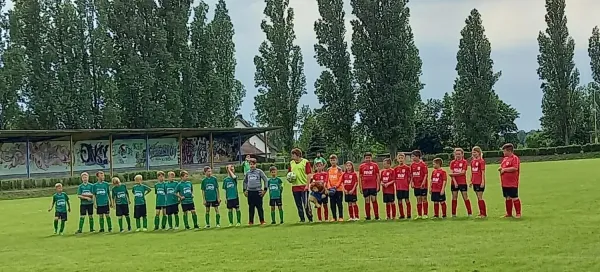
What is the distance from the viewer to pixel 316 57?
6281 cm

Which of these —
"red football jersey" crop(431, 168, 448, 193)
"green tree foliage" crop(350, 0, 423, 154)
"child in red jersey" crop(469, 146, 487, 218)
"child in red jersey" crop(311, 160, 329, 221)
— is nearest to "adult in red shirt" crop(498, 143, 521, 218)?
"child in red jersey" crop(469, 146, 487, 218)

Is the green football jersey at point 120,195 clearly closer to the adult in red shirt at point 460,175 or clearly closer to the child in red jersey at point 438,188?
the child in red jersey at point 438,188

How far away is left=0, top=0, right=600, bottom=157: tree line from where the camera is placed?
5512 centimetres

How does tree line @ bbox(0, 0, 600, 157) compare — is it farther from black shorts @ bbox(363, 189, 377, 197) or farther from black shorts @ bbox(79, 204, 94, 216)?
black shorts @ bbox(363, 189, 377, 197)

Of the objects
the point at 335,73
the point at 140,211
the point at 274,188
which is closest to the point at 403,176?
the point at 274,188

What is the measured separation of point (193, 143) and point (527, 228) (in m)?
50.2

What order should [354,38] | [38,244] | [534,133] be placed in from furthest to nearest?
[534,133], [354,38], [38,244]

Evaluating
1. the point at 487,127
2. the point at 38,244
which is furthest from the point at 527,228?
the point at 487,127

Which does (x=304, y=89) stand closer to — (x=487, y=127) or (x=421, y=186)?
(x=487, y=127)

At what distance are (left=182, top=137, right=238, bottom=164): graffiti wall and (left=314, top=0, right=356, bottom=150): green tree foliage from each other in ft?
32.3

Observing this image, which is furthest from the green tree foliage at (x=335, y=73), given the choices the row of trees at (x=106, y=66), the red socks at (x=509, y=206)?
the red socks at (x=509, y=206)

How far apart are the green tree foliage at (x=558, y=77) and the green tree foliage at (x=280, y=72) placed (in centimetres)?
2372

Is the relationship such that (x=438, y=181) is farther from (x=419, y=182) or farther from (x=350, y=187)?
(x=350, y=187)

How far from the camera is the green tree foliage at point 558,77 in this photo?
A: 68.6 m
